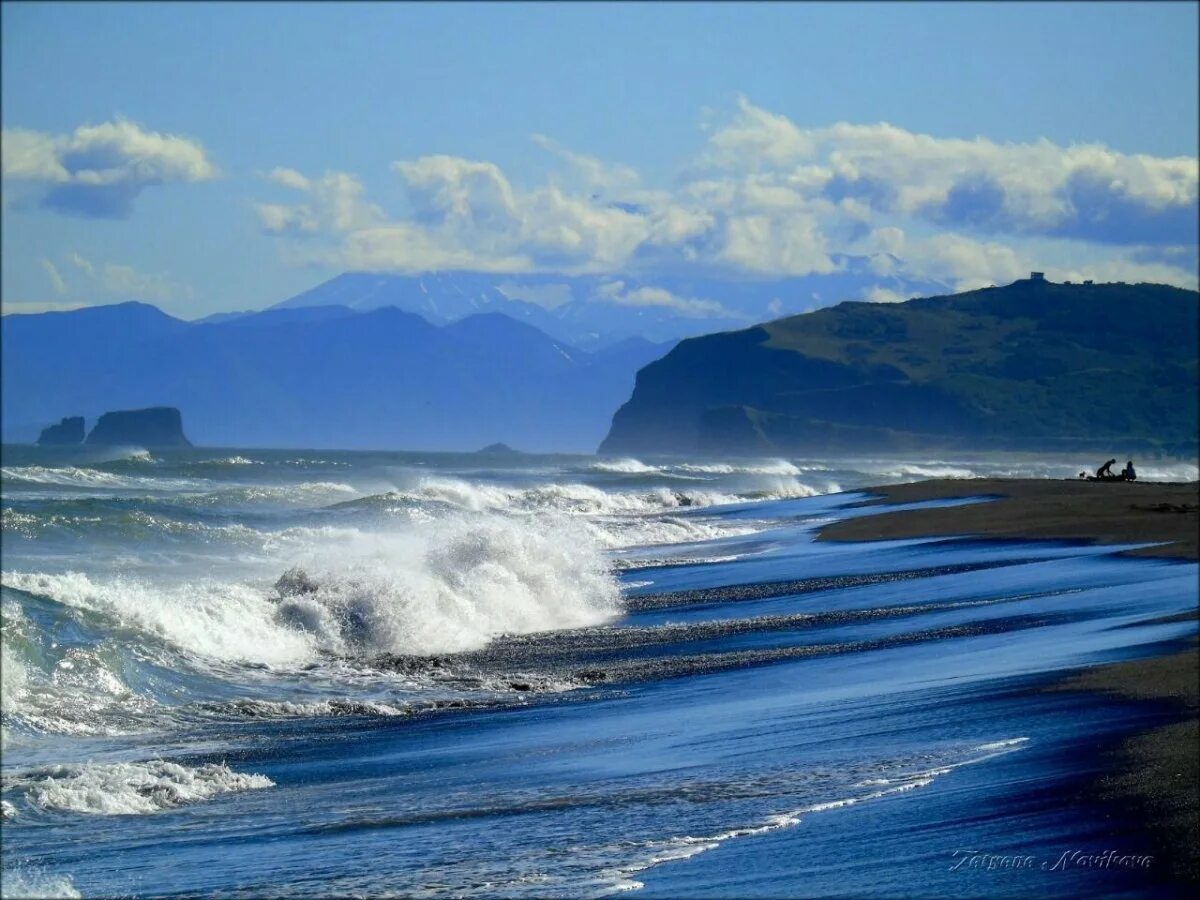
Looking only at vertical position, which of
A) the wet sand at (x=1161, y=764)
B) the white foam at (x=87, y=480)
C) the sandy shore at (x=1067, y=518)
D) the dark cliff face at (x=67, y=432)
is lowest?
Result: the wet sand at (x=1161, y=764)

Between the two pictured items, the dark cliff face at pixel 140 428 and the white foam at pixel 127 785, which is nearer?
the white foam at pixel 127 785

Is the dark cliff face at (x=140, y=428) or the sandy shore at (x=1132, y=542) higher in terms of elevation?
the dark cliff face at (x=140, y=428)

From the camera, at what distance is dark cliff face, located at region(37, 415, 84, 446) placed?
156 m

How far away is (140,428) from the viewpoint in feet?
543

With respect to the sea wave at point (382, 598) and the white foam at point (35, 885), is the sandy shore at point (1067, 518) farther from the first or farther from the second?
the white foam at point (35, 885)

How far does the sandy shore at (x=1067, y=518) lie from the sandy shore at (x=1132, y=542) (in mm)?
37

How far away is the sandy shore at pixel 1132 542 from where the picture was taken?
9.90 meters

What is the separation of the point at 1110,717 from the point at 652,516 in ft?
145

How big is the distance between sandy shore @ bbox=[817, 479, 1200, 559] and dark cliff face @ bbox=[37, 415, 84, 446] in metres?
118

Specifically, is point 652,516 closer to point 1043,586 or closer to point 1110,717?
point 1043,586

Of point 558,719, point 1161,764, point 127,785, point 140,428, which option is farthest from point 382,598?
point 140,428

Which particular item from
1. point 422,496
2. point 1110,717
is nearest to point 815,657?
point 1110,717

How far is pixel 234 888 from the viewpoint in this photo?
32.3 feet

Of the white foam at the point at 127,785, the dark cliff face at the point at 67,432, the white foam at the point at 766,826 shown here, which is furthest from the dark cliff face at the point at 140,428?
the white foam at the point at 766,826
